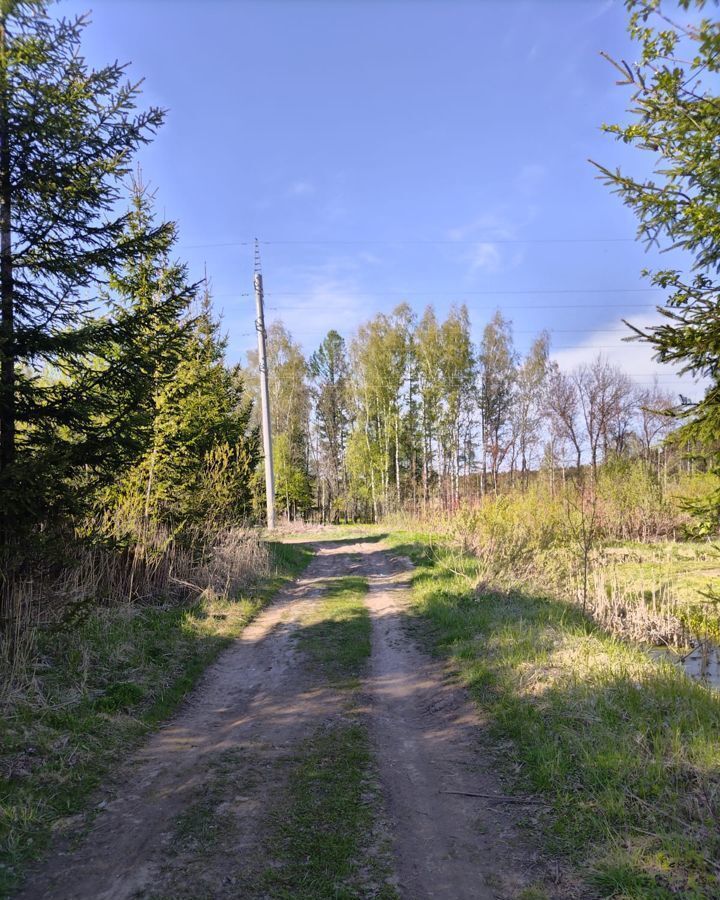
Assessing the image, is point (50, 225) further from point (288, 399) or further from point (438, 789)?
point (288, 399)

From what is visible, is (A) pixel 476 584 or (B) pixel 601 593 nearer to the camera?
(B) pixel 601 593

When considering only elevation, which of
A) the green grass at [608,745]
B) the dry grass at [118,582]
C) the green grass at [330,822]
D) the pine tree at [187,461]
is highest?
the pine tree at [187,461]

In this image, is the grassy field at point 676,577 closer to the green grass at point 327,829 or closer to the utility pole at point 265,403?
the green grass at point 327,829

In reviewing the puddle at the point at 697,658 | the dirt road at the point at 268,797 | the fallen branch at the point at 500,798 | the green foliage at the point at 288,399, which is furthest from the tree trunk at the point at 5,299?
the green foliage at the point at 288,399

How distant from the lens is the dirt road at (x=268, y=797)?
2918mm

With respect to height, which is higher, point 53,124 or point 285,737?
point 53,124

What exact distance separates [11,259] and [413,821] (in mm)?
6534

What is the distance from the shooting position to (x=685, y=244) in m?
5.02

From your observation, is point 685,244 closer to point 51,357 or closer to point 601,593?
point 601,593

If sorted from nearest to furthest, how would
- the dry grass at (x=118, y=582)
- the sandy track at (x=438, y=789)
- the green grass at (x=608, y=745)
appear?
the green grass at (x=608, y=745) < the sandy track at (x=438, y=789) < the dry grass at (x=118, y=582)

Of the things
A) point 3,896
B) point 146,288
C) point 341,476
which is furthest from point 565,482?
point 341,476

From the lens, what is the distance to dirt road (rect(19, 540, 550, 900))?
292 cm

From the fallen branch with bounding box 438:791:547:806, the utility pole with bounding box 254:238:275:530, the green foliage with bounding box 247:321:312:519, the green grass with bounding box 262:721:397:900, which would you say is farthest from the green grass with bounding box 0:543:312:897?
Result: the green foliage with bounding box 247:321:312:519

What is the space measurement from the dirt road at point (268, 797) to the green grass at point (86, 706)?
Result: 0.21 metres
